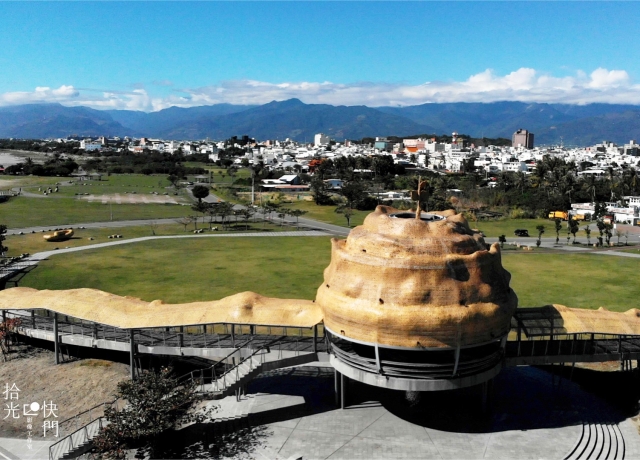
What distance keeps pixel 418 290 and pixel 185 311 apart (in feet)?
50.3

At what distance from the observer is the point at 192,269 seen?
219ft

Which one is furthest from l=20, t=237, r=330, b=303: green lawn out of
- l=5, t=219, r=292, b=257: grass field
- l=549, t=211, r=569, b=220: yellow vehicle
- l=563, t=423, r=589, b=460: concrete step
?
l=549, t=211, r=569, b=220: yellow vehicle

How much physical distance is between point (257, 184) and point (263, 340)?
148 m

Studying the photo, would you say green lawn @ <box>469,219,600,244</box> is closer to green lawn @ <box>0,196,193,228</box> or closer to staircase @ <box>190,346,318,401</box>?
green lawn @ <box>0,196,193,228</box>

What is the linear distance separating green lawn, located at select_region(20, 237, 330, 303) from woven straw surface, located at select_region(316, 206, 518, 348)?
81.5ft

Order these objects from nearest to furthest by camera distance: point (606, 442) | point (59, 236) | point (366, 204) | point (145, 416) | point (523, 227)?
point (145, 416), point (606, 442), point (59, 236), point (523, 227), point (366, 204)

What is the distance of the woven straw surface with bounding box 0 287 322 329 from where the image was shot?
3269cm

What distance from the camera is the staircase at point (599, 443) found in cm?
2852

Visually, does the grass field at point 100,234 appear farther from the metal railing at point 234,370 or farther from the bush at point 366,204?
the metal railing at point 234,370

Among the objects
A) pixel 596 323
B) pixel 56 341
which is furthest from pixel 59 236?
pixel 596 323

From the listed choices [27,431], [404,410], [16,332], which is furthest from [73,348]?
[404,410]

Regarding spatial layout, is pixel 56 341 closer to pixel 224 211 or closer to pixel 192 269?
pixel 192 269

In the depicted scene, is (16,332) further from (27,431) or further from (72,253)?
(72,253)

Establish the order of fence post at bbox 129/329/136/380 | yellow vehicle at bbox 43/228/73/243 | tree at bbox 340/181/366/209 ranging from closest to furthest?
1. fence post at bbox 129/329/136/380
2. yellow vehicle at bbox 43/228/73/243
3. tree at bbox 340/181/366/209
